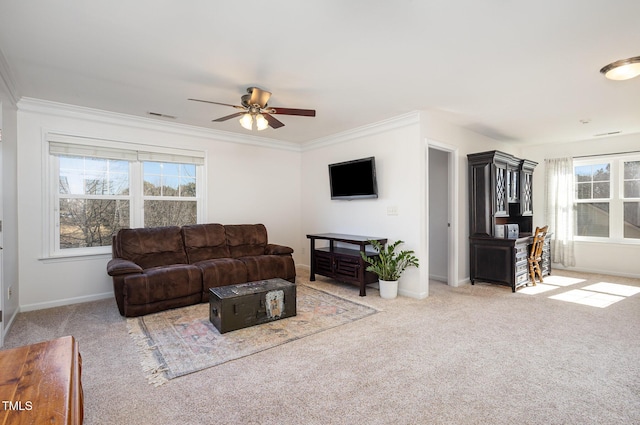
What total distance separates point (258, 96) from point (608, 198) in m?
6.31

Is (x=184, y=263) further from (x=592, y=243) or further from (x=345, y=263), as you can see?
(x=592, y=243)

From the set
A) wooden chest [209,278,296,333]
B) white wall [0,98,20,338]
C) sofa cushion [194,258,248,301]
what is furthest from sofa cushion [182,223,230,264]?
white wall [0,98,20,338]

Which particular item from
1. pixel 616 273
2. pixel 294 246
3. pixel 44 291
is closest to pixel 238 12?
pixel 44 291

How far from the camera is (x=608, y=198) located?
5.59 metres

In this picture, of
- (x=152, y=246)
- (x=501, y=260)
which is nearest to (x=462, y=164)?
(x=501, y=260)

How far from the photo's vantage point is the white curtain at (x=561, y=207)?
5.91m

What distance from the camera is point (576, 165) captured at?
5941mm

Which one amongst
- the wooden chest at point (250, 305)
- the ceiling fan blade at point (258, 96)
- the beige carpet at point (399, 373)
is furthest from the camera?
the ceiling fan blade at point (258, 96)

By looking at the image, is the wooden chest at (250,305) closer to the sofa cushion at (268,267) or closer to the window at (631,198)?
the sofa cushion at (268,267)

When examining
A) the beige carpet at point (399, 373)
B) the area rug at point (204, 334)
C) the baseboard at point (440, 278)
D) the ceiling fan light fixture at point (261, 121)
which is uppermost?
the ceiling fan light fixture at point (261, 121)

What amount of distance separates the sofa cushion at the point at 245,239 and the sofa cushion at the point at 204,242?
0.11 meters

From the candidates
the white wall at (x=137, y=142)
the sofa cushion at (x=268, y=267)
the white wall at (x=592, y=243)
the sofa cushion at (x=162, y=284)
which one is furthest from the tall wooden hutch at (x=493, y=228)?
the sofa cushion at (x=162, y=284)

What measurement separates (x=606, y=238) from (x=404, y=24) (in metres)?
5.95

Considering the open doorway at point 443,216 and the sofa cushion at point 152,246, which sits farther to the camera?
the open doorway at point 443,216
